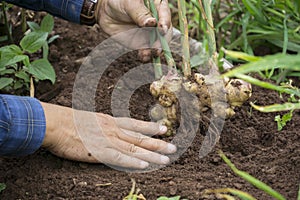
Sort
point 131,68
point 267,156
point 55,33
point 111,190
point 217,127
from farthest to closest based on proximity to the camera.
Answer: point 55,33 < point 131,68 < point 217,127 < point 267,156 < point 111,190

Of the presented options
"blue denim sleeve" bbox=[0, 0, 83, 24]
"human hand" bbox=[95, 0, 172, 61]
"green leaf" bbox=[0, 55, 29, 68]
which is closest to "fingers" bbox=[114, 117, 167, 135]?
"human hand" bbox=[95, 0, 172, 61]

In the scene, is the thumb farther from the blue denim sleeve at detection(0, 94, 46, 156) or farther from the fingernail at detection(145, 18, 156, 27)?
the blue denim sleeve at detection(0, 94, 46, 156)

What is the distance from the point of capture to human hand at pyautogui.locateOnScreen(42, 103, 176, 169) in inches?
57.6

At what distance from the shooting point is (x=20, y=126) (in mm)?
1385

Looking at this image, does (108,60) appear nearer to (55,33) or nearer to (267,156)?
(55,33)

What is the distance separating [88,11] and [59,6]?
100 mm

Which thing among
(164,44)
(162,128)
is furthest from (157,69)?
(162,128)

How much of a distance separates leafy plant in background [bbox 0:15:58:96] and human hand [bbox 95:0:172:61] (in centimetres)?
21

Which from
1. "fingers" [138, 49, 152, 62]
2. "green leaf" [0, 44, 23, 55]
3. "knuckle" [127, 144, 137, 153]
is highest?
"green leaf" [0, 44, 23, 55]

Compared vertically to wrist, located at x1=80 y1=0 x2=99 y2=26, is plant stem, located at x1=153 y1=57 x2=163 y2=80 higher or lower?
lower

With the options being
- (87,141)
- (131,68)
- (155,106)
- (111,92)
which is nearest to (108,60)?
(131,68)

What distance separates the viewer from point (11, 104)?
4.57 ft

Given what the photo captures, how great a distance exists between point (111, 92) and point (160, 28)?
30 cm

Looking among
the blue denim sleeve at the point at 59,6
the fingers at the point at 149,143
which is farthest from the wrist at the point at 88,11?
the fingers at the point at 149,143
